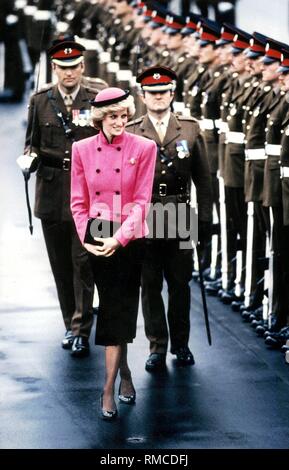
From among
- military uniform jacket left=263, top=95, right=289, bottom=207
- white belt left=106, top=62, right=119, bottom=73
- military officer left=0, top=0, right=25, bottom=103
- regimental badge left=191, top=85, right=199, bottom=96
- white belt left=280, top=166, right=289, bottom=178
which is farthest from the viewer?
military officer left=0, top=0, right=25, bottom=103

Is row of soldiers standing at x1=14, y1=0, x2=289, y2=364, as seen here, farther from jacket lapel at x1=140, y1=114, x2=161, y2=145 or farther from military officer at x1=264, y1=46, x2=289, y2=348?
jacket lapel at x1=140, y1=114, x2=161, y2=145

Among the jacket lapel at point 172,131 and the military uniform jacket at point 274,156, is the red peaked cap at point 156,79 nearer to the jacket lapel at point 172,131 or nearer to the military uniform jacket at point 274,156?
the jacket lapel at point 172,131

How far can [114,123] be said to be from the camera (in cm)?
1087

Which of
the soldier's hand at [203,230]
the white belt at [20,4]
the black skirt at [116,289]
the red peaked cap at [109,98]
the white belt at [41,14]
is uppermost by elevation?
the white belt at [20,4]

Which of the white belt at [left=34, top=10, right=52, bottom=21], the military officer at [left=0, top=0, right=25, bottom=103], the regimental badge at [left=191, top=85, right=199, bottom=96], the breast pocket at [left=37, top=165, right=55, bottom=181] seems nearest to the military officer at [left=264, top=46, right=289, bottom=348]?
the breast pocket at [left=37, top=165, right=55, bottom=181]

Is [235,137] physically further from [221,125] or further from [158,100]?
[158,100]

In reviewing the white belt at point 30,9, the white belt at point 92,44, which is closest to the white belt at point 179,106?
the white belt at point 92,44

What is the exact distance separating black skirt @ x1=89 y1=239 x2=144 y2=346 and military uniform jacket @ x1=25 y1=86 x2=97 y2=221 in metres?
1.75

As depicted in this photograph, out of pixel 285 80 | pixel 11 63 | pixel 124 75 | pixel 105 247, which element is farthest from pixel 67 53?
pixel 11 63

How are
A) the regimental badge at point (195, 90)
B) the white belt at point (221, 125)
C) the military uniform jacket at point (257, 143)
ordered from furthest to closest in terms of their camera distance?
the regimental badge at point (195, 90) → the white belt at point (221, 125) → the military uniform jacket at point (257, 143)

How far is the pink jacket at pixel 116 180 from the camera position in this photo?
10.9 m

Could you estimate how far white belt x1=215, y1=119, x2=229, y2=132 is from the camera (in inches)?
550

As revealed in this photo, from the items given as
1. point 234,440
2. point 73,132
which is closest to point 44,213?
point 73,132

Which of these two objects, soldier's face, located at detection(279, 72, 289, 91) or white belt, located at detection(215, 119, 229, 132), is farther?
white belt, located at detection(215, 119, 229, 132)
